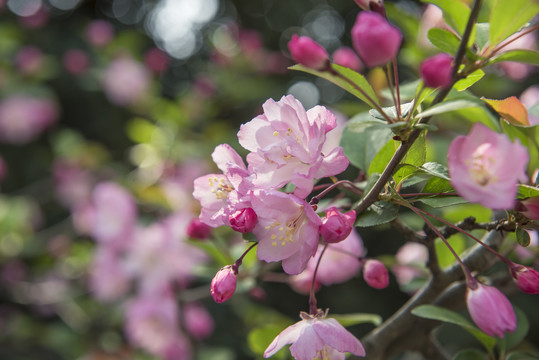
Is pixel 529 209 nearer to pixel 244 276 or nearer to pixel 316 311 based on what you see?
pixel 316 311

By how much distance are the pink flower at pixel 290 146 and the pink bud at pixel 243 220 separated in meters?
0.03

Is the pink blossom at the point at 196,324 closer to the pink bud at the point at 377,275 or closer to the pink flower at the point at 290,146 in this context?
the pink bud at the point at 377,275

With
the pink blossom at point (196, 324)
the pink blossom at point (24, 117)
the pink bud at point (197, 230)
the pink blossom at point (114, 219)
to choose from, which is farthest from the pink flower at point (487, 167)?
the pink blossom at point (24, 117)

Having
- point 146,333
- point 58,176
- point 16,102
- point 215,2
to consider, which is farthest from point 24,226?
point 215,2

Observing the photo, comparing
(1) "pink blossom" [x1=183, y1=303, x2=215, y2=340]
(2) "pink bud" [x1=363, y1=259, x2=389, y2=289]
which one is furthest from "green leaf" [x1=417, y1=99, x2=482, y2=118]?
(1) "pink blossom" [x1=183, y1=303, x2=215, y2=340]

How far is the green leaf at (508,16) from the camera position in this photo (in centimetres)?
50

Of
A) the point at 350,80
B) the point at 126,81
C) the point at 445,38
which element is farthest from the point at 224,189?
the point at 126,81

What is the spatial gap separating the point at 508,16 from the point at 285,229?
1.07ft

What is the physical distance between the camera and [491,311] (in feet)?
1.64

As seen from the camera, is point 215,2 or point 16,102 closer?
point 16,102

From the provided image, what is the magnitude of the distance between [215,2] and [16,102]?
121 cm

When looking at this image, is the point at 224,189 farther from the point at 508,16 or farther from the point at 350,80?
the point at 508,16

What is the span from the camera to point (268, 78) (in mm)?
2561

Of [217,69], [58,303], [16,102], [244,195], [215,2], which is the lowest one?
[58,303]
